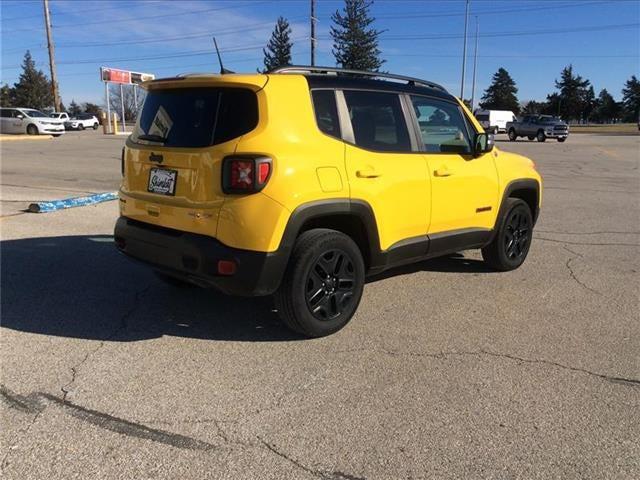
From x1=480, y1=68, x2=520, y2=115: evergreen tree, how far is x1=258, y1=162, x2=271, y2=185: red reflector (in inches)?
4559

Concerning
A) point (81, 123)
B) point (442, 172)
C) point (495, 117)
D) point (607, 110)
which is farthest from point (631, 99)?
point (442, 172)

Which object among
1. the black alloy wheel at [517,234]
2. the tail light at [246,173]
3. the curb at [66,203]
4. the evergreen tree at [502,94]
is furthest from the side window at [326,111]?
the evergreen tree at [502,94]

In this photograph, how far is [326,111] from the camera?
412 centimetres

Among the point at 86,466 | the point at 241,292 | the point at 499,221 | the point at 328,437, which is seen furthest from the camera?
the point at 499,221

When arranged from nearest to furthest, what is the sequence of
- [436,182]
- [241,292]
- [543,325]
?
[241,292]
[543,325]
[436,182]

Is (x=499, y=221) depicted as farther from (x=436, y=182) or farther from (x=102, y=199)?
(x=102, y=199)

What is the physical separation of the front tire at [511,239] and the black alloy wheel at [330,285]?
2.17 metres

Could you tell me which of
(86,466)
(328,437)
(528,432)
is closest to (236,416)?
(328,437)

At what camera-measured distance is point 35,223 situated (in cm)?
806

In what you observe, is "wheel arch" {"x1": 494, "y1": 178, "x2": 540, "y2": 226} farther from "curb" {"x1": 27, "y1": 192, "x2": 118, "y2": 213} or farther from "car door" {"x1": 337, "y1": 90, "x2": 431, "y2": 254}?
"curb" {"x1": 27, "y1": 192, "x2": 118, "y2": 213}

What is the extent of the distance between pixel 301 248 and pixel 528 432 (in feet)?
5.88

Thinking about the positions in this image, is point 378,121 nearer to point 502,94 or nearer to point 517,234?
point 517,234

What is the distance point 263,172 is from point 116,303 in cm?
207

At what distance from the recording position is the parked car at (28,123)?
1455 inches
